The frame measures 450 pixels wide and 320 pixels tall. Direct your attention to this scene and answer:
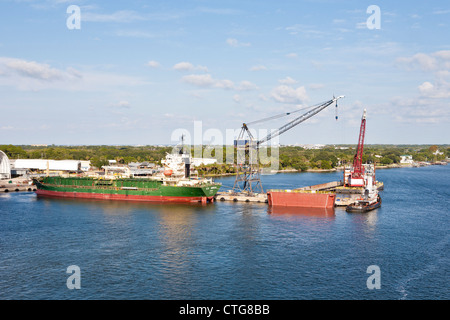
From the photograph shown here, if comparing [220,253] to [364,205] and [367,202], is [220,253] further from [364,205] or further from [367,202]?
[367,202]

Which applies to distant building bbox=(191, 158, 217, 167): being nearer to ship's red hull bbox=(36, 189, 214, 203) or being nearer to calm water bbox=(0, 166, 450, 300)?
ship's red hull bbox=(36, 189, 214, 203)

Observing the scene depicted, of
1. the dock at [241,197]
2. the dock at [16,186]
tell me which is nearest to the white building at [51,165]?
the dock at [16,186]

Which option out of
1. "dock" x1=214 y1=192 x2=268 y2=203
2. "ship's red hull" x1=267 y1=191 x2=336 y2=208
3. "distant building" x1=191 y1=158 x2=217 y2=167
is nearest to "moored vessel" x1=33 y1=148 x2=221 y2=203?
"dock" x1=214 y1=192 x2=268 y2=203

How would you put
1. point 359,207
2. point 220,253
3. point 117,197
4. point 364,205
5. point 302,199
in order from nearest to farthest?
point 220,253
point 359,207
point 364,205
point 302,199
point 117,197

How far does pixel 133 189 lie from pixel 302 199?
29.4m

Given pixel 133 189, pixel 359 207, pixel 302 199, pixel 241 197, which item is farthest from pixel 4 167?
pixel 359 207

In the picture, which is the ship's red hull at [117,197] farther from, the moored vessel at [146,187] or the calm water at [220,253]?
the calm water at [220,253]

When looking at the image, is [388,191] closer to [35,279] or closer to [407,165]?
[35,279]

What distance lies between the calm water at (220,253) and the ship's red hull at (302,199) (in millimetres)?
2281

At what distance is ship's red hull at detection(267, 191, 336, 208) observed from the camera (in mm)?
59469

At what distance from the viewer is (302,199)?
6025cm

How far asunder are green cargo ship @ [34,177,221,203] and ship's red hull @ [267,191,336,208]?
11.4 meters

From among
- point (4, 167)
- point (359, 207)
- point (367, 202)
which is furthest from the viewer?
point (4, 167)

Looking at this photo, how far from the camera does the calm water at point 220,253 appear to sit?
2802cm
